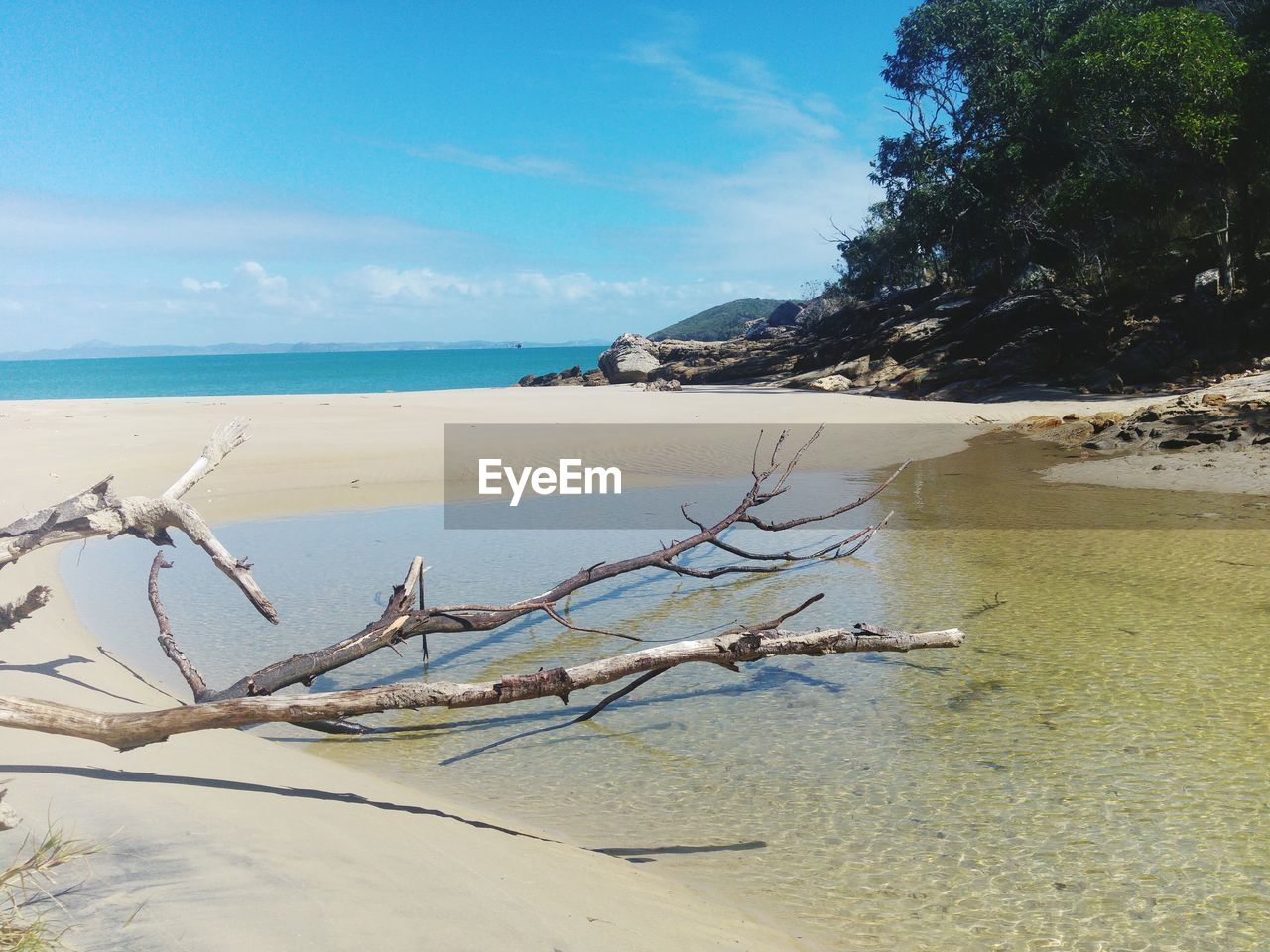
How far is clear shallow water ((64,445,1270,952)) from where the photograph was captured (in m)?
3.75

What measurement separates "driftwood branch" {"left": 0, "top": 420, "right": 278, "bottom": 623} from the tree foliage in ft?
77.5

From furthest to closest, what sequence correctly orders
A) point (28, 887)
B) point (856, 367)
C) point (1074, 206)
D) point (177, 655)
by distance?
point (856, 367), point (1074, 206), point (177, 655), point (28, 887)

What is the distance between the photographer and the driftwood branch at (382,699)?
3465 millimetres

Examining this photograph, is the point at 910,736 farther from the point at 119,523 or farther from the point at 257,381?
the point at 257,381

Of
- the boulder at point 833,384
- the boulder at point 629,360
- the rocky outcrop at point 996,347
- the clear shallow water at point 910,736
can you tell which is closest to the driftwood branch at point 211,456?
the clear shallow water at point 910,736

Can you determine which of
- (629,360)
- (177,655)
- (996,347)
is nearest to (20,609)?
(177,655)

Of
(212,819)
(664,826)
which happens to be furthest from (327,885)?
(664,826)

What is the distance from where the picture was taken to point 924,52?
129 feet

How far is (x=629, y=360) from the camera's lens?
47.0 meters

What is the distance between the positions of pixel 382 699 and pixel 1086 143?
29.7 m

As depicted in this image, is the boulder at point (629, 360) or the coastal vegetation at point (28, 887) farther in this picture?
the boulder at point (629, 360)

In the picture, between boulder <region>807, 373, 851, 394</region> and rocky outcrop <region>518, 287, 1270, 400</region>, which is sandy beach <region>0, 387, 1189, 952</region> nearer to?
rocky outcrop <region>518, 287, 1270, 400</region>

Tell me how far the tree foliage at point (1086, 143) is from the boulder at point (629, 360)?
12954 millimetres

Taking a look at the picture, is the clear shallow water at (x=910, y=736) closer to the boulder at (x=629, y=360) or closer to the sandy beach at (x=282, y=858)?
the sandy beach at (x=282, y=858)
